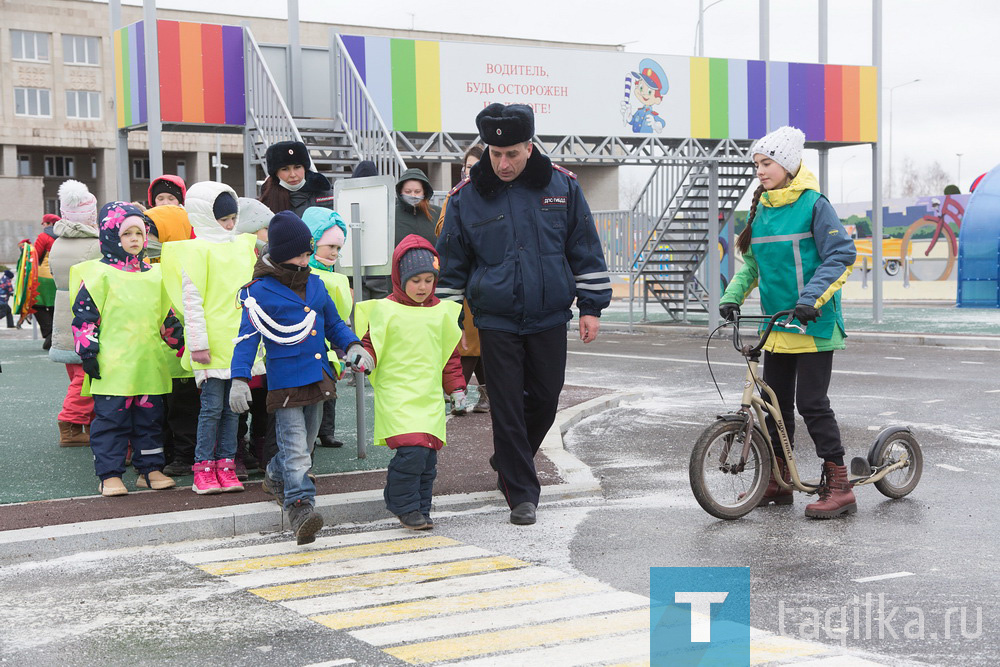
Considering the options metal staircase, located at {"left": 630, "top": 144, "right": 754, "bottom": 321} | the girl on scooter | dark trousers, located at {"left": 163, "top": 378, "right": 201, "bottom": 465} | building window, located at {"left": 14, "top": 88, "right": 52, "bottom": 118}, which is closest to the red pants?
dark trousers, located at {"left": 163, "top": 378, "right": 201, "bottom": 465}

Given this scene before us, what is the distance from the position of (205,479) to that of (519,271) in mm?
2236

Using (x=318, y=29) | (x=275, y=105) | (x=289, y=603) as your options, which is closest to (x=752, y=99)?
(x=275, y=105)

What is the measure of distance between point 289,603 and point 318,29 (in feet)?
Result: 213

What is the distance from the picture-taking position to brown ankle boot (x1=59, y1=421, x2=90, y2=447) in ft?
27.2

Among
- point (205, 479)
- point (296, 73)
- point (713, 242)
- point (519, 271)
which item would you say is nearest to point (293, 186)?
point (205, 479)

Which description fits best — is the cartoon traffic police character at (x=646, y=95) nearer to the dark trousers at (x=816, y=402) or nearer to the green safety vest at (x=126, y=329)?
the dark trousers at (x=816, y=402)

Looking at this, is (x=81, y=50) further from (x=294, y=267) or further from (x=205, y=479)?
(x=294, y=267)

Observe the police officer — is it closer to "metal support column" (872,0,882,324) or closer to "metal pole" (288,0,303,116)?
"metal pole" (288,0,303,116)

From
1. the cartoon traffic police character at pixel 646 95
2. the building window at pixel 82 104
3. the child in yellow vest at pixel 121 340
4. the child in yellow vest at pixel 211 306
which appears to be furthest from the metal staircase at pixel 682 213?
the building window at pixel 82 104

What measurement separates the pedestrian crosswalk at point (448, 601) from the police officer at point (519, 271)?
0.76 metres

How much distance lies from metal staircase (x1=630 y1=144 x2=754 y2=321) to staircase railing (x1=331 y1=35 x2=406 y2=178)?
7.39 meters

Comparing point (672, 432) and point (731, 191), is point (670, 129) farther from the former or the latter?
point (672, 432)

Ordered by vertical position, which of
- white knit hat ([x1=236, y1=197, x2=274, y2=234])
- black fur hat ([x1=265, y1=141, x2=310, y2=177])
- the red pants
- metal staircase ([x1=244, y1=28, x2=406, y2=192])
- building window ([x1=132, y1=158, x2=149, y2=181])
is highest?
building window ([x1=132, y1=158, x2=149, y2=181])

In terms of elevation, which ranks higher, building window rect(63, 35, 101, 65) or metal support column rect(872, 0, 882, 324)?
building window rect(63, 35, 101, 65)
